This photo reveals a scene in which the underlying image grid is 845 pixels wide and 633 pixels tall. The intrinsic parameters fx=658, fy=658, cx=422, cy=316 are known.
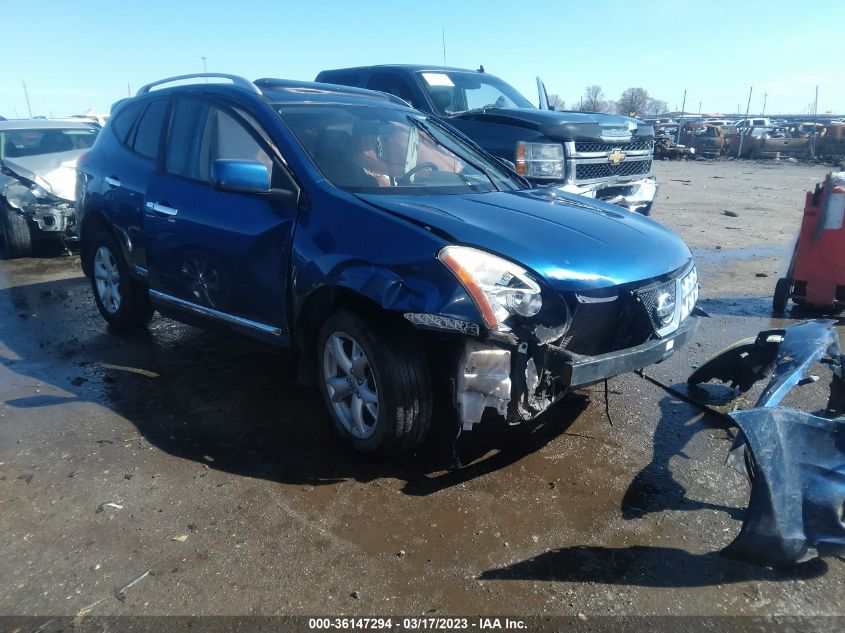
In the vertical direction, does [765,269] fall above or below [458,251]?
below

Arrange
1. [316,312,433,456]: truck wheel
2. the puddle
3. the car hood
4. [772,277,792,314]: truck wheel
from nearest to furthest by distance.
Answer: the car hood → [316,312,433,456]: truck wheel → [772,277,792,314]: truck wheel → the puddle

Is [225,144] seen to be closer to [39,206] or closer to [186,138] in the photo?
[186,138]

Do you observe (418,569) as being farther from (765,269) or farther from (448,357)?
(765,269)

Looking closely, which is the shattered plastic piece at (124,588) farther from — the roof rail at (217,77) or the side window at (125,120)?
the side window at (125,120)

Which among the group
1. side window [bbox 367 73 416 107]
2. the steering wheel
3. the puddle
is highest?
side window [bbox 367 73 416 107]

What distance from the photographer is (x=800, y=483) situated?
2369mm

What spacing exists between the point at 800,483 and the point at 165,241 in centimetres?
369

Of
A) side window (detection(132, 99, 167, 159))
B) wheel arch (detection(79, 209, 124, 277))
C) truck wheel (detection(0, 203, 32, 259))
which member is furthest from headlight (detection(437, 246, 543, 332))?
A: truck wheel (detection(0, 203, 32, 259))

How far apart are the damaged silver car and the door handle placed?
4791 millimetres

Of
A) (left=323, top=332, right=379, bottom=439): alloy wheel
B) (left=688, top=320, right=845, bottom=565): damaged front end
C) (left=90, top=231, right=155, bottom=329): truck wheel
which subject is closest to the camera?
(left=688, top=320, right=845, bottom=565): damaged front end

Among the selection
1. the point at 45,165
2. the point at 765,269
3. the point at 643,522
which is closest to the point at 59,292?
the point at 45,165

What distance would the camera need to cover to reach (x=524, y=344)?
8.84 feet

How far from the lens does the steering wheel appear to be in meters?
3.71

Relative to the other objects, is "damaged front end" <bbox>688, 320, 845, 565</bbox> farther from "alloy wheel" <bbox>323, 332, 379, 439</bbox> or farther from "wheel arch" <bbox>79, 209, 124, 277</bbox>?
"wheel arch" <bbox>79, 209, 124, 277</bbox>
